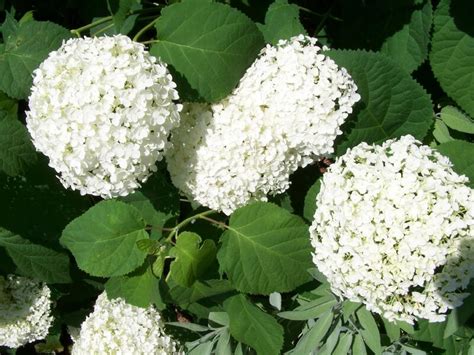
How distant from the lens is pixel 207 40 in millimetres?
2100

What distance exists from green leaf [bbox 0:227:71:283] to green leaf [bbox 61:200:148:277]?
688 mm

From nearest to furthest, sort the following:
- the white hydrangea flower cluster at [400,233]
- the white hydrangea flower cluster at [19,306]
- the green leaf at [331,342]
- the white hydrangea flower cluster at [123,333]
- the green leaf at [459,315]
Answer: the white hydrangea flower cluster at [400,233], the green leaf at [459,315], the green leaf at [331,342], the white hydrangea flower cluster at [123,333], the white hydrangea flower cluster at [19,306]

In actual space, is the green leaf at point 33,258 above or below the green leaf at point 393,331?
below

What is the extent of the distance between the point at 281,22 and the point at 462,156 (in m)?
0.83

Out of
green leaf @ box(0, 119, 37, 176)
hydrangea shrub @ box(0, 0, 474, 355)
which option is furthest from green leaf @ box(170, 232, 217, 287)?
green leaf @ box(0, 119, 37, 176)

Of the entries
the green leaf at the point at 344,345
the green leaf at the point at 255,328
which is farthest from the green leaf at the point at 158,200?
the green leaf at the point at 344,345

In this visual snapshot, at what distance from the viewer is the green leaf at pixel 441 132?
2250 mm

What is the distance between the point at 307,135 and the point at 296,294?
76cm

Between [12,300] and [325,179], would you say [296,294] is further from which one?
[12,300]

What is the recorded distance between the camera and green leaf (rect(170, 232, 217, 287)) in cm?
205

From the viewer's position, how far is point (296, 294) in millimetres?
2424

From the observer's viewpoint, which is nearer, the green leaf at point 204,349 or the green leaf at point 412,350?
the green leaf at point 412,350

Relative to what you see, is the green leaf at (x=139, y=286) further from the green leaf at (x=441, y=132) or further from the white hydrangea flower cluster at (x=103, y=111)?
the green leaf at (x=441, y=132)

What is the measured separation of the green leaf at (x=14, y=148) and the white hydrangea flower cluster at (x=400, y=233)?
1.16 meters
